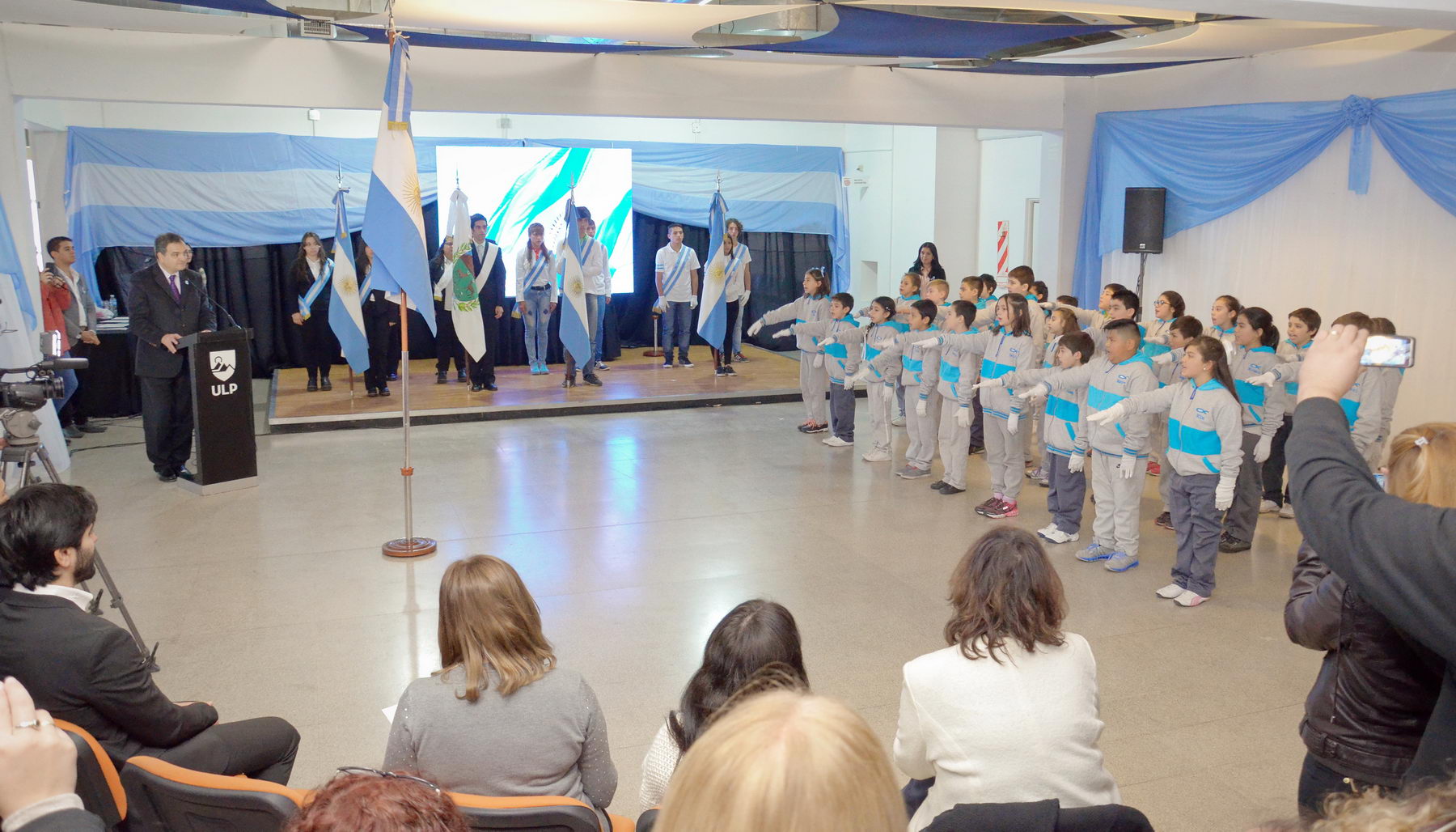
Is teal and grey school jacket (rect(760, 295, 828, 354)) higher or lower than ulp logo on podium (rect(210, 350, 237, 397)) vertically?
higher

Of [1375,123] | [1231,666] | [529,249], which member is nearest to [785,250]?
[529,249]

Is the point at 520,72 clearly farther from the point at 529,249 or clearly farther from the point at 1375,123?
the point at 1375,123

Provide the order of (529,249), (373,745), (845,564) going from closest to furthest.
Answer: (373,745)
(845,564)
(529,249)

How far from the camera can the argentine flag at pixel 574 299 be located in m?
10.4

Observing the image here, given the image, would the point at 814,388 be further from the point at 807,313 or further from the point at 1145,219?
the point at 1145,219

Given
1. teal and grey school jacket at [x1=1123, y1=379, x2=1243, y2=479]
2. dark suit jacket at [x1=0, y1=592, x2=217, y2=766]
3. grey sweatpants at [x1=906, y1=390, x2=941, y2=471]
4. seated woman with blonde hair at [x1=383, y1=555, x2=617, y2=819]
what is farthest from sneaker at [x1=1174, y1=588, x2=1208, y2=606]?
dark suit jacket at [x1=0, y1=592, x2=217, y2=766]

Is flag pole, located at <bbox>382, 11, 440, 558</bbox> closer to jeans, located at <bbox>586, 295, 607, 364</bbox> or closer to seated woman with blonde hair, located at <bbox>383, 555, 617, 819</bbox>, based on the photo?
seated woman with blonde hair, located at <bbox>383, 555, 617, 819</bbox>

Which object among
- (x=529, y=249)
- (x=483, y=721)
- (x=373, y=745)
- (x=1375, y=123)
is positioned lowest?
(x=373, y=745)

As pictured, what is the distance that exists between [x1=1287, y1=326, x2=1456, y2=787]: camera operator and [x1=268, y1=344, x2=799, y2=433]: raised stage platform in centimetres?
869

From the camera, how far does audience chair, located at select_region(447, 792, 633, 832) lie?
7.02ft

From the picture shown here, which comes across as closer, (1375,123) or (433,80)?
(1375,123)

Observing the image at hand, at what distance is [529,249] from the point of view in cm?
1126

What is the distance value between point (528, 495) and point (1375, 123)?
6207 millimetres

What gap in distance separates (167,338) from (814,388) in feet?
16.1
